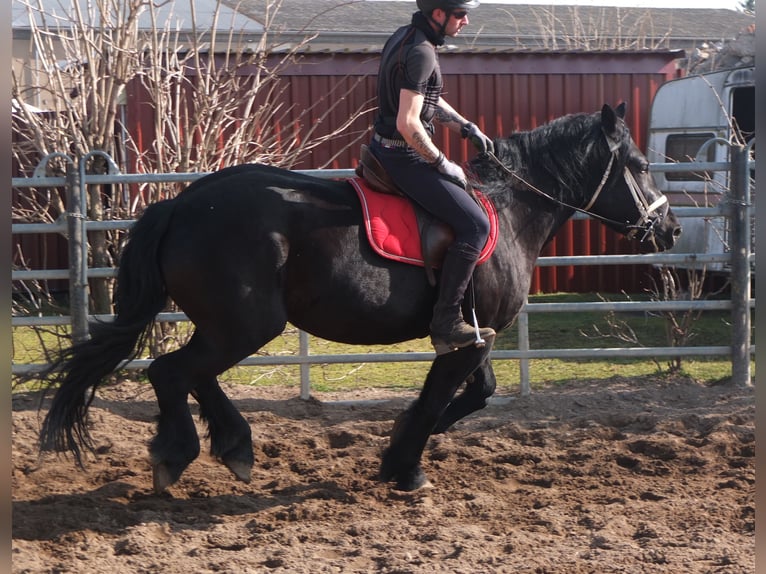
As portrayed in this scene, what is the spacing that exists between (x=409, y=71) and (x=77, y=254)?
3.44m

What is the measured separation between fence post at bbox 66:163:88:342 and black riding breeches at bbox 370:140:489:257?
3047mm

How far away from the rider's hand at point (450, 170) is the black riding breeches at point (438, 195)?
0.03m

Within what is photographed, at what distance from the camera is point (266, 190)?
4816mm

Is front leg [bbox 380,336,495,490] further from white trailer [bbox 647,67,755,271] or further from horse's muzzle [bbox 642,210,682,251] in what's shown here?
white trailer [bbox 647,67,755,271]

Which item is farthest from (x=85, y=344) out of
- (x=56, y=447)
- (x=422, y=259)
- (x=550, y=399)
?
(x=550, y=399)

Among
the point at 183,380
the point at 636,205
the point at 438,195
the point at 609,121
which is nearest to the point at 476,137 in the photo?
the point at 438,195

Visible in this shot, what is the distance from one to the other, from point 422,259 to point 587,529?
1615 millimetres

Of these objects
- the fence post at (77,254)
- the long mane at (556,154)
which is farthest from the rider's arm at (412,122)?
the fence post at (77,254)

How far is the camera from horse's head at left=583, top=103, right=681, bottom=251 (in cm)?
547

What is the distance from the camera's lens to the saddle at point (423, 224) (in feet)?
16.0

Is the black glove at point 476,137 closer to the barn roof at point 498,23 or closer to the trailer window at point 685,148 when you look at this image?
the trailer window at point 685,148

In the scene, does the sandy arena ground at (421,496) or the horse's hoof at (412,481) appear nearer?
the sandy arena ground at (421,496)

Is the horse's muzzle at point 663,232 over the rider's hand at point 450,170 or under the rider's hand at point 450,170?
under

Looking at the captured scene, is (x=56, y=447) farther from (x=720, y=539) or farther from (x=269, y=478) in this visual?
(x=720, y=539)
